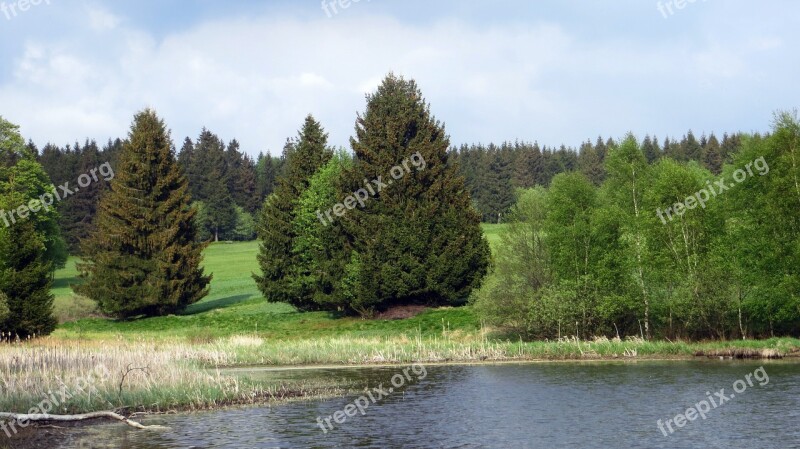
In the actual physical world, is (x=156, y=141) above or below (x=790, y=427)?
above

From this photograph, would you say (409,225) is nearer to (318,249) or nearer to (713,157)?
(318,249)

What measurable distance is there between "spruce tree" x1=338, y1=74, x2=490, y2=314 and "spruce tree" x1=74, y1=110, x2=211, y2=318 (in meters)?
19.0

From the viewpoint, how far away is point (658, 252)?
54.7 meters

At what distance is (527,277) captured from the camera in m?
59.0

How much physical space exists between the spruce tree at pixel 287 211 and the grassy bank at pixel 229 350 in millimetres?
3171

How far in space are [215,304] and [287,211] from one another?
15.4m

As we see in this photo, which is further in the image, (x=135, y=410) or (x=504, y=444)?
(x=135, y=410)

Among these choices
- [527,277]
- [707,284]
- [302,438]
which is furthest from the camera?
[527,277]

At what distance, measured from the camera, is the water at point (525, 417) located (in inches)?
1023

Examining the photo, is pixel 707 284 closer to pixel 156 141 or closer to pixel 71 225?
pixel 156 141

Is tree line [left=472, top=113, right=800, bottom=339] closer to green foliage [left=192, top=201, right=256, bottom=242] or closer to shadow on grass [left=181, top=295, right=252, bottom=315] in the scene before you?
shadow on grass [left=181, top=295, right=252, bottom=315]

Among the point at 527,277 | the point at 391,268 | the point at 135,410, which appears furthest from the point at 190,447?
the point at 391,268

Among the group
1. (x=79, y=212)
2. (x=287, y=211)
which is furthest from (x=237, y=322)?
(x=79, y=212)

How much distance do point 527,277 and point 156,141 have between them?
45.3 m
